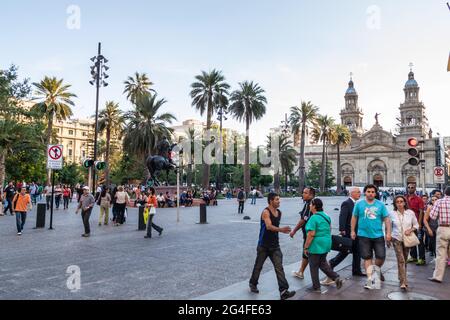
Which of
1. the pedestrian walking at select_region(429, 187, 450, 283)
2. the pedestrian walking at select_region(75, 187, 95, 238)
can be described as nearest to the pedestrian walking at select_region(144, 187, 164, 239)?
the pedestrian walking at select_region(75, 187, 95, 238)

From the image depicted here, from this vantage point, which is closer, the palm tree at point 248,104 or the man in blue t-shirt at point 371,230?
the man in blue t-shirt at point 371,230

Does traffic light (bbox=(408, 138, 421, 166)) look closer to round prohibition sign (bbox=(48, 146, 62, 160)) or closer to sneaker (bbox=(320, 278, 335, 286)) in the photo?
sneaker (bbox=(320, 278, 335, 286))

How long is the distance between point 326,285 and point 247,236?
6.16 m

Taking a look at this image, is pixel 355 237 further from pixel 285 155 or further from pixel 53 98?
pixel 285 155

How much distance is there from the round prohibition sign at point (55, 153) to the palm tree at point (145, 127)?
25.4 metres

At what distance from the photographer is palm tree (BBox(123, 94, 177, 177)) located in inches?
1534

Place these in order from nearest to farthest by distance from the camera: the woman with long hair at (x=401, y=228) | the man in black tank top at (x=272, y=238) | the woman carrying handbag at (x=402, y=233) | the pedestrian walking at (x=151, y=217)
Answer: the man in black tank top at (x=272, y=238)
the woman carrying handbag at (x=402, y=233)
the woman with long hair at (x=401, y=228)
the pedestrian walking at (x=151, y=217)

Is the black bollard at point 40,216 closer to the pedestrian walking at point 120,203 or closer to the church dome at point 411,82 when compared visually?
the pedestrian walking at point 120,203

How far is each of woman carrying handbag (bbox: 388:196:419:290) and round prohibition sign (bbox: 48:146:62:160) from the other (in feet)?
36.8

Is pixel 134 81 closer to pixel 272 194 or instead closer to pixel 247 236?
pixel 247 236

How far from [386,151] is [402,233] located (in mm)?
94318

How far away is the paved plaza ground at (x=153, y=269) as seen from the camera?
576cm

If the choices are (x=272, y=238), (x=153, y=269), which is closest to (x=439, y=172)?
(x=272, y=238)

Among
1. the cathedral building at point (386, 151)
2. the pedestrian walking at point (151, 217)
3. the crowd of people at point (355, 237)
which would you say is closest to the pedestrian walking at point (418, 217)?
the crowd of people at point (355, 237)
